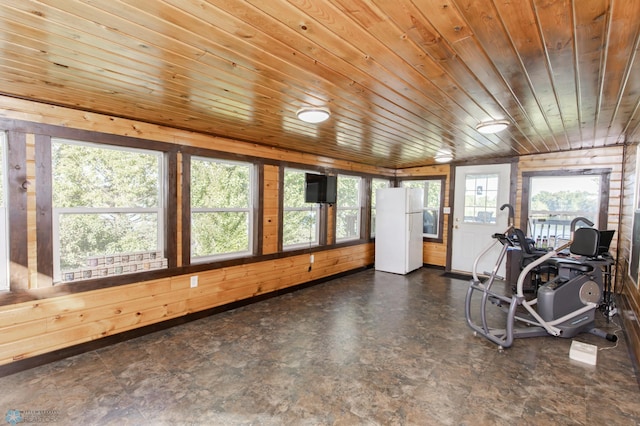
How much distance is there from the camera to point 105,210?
298 centimetres

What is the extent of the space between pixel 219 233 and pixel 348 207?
2.78 m

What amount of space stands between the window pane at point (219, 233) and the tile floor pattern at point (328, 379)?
90 centimetres

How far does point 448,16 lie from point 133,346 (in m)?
3.61

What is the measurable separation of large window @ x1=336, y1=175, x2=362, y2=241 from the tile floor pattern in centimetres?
249

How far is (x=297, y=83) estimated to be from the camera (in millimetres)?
2180

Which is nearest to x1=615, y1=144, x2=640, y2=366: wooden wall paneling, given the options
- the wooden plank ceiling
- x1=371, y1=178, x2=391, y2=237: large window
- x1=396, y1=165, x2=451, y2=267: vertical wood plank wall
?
the wooden plank ceiling

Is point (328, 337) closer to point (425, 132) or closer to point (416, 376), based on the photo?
point (416, 376)

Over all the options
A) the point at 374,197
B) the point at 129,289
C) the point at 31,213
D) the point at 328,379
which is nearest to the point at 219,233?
the point at 129,289

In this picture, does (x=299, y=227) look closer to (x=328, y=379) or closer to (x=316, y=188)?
(x=316, y=188)

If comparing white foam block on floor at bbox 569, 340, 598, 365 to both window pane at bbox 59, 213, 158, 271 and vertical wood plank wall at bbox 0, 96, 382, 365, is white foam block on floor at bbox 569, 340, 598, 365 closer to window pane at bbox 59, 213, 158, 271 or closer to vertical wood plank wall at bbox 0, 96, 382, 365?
vertical wood plank wall at bbox 0, 96, 382, 365

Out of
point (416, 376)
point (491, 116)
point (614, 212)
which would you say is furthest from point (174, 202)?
point (614, 212)

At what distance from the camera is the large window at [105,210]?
277 centimetres

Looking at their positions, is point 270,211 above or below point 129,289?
above

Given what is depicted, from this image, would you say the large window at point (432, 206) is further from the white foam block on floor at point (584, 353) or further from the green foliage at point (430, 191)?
the white foam block on floor at point (584, 353)
